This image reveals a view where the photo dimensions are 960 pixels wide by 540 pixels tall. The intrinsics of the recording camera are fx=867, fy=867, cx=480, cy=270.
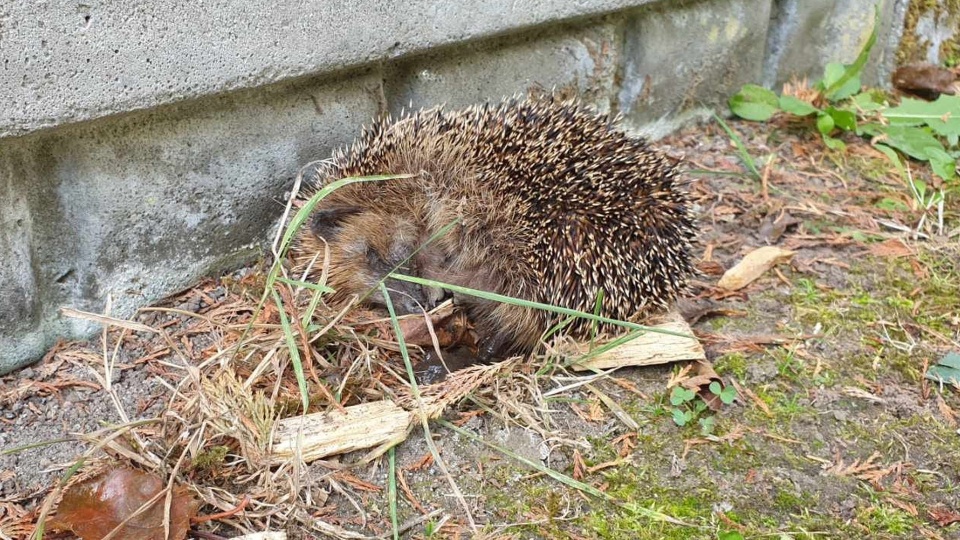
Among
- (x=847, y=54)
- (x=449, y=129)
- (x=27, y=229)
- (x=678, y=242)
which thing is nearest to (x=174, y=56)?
(x=27, y=229)

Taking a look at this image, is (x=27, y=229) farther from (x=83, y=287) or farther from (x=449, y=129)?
(x=449, y=129)

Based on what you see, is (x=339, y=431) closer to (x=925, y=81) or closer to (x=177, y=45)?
(x=177, y=45)

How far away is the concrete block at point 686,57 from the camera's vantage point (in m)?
4.23

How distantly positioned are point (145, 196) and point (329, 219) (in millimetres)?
652

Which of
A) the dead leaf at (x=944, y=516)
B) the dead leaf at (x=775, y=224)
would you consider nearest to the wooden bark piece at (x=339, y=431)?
the dead leaf at (x=944, y=516)

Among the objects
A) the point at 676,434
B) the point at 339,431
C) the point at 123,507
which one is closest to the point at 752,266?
the point at 676,434

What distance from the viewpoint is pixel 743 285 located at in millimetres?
3539

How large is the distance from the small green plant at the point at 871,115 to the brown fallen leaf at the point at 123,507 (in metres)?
3.62

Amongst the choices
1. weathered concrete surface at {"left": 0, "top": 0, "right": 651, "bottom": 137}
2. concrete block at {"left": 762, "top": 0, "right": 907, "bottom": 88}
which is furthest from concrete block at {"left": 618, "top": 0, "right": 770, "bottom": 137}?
weathered concrete surface at {"left": 0, "top": 0, "right": 651, "bottom": 137}

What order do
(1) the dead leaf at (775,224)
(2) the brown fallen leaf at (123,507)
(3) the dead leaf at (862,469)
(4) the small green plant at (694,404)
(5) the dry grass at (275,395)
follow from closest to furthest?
(2) the brown fallen leaf at (123,507) → (5) the dry grass at (275,395) → (3) the dead leaf at (862,469) → (4) the small green plant at (694,404) → (1) the dead leaf at (775,224)

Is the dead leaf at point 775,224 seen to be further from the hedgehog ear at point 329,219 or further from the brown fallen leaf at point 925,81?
the hedgehog ear at point 329,219

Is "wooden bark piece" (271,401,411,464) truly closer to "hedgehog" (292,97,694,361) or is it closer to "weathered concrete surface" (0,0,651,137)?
"hedgehog" (292,97,694,361)

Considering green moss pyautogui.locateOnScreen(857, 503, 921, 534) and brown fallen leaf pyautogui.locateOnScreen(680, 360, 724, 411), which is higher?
brown fallen leaf pyautogui.locateOnScreen(680, 360, 724, 411)

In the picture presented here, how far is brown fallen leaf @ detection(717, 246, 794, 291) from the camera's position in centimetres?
354
